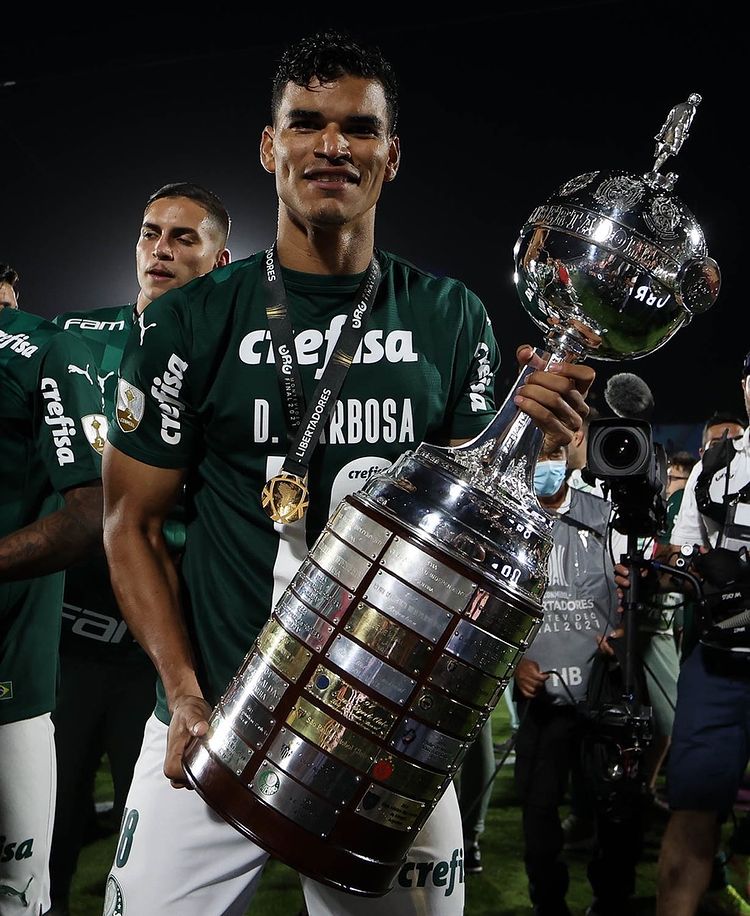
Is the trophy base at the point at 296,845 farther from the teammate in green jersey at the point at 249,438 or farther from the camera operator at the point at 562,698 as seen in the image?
the camera operator at the point at 562,698

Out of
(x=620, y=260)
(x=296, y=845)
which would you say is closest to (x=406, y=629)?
(x=296, y=845)

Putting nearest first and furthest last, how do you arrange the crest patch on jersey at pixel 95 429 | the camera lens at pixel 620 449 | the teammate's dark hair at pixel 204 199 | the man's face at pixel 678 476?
the crest patch on jersey at pixel 95 429 → the camera lens at pixel 620 449 → the teammate's dark hair at pixel 204 199 → the man's face at pixel 678 476

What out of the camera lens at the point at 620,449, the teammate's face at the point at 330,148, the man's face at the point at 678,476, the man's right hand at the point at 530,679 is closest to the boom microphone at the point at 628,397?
the man's right hand at the point at 530,679

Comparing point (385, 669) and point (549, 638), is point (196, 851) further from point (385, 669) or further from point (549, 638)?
point (549, 638)

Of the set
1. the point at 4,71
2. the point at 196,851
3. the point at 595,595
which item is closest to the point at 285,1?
the point at 4,71

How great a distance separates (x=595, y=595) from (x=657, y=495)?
0.89 metres

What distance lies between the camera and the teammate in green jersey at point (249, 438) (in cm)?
141

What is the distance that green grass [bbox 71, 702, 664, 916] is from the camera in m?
3.20

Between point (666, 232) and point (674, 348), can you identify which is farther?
point (674, 348)

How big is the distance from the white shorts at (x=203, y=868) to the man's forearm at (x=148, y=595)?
6.5 inches

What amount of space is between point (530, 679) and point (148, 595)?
1.86 m

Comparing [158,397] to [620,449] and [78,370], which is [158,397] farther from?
[620,449]

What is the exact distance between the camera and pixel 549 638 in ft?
10.3

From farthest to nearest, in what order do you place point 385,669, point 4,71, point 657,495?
point 4,71 < point 657,495 < point 385,669
